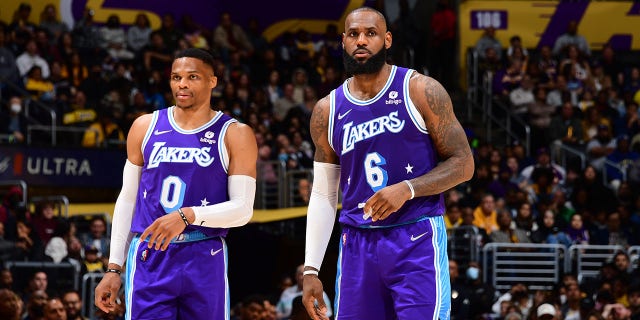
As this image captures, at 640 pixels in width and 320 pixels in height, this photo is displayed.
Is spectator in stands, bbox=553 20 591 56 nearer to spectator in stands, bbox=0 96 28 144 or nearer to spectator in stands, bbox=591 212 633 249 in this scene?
spectator in stands, bbox=591 212 633 249

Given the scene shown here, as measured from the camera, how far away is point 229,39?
22.8 metres

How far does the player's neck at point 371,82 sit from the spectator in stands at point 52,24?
15.2 meters

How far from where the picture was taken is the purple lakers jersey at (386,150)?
6.35 m

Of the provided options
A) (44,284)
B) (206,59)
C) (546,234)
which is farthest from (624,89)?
(206,59)

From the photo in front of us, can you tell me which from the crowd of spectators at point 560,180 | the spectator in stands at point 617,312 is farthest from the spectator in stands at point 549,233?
the spectator in stands at point 617,312

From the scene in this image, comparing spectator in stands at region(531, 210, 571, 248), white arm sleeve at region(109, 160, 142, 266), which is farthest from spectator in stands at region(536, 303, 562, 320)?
white arm sleeve at region(109, 160, 142, 266)

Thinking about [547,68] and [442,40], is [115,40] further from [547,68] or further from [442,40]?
[547,68]

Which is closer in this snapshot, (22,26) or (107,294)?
(107,294)

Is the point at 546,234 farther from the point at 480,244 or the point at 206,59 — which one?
the point at 206,59

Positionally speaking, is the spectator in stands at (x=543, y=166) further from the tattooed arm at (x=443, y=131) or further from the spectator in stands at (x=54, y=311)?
the tattooed arm at (x=443, y=131)

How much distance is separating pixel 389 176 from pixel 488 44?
17288mm

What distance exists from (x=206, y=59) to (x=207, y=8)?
56.9 ft

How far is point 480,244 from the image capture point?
16422 millimetres

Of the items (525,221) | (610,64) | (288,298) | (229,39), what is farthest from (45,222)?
(610,64)
